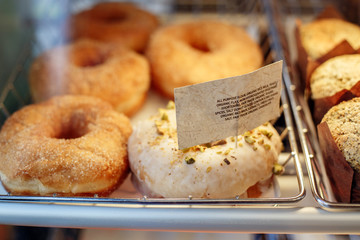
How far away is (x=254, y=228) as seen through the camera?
92cm

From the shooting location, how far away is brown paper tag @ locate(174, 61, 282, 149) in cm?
97

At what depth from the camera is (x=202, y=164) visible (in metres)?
1.06

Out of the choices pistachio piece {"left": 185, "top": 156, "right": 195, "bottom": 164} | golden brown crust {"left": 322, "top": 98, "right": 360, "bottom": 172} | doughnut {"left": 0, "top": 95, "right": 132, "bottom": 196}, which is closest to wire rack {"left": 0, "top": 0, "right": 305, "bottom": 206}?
golden brown crust {"left": 322, "top": 98, "right": 360, "bottom": 172}

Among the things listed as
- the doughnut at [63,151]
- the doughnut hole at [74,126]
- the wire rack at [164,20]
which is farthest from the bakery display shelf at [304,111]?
the doughnut hole at [74,126]

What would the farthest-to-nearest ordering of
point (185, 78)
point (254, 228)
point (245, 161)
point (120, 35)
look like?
point (120, 35)
point (185, 78)
point (245, 161)
point (254, 228)

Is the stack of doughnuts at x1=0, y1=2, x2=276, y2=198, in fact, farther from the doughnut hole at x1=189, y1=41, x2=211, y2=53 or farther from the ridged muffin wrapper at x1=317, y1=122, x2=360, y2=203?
the ridged muffin wrapper at x1=317, y1=122, x2=360, y2=203

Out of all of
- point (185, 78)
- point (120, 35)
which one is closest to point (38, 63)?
point (120, 35)

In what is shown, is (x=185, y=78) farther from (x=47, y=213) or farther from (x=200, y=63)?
(x=47, y=213)

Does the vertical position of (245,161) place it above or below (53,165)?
above

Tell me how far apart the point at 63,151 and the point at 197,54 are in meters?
0.87

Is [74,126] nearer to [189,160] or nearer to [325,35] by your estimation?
[189,160]

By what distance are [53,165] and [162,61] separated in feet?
2.64

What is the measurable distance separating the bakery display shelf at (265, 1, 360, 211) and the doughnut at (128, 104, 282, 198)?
4.7 inches

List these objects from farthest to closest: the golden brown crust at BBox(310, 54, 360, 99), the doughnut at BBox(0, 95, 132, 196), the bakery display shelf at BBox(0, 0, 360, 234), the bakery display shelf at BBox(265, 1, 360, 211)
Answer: the golden brown crust at BBox(310, 54, 360, 99), the doughnut at BBox(0, 95, 132, 196), the bakery display shelf at BBox(265, 1, 360, 211), the bakery display shelf at BBox(0, 0, 360, 234)
